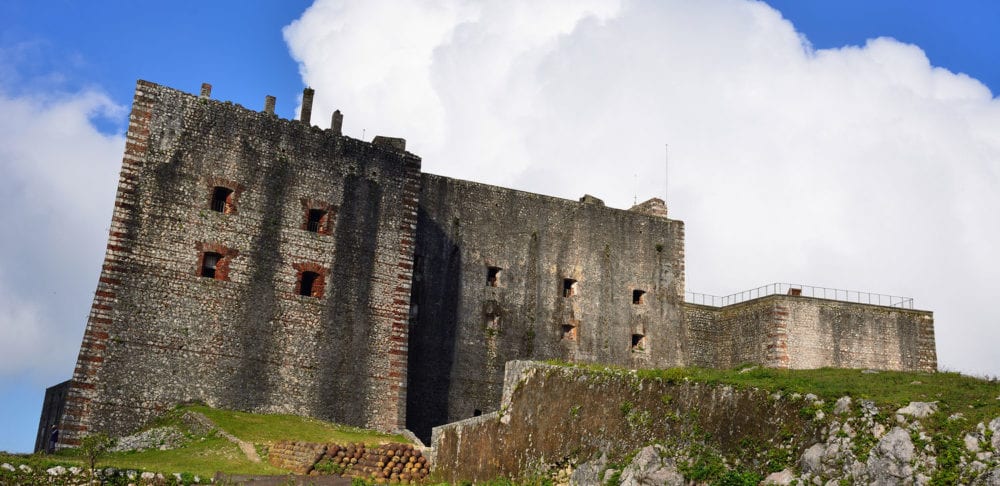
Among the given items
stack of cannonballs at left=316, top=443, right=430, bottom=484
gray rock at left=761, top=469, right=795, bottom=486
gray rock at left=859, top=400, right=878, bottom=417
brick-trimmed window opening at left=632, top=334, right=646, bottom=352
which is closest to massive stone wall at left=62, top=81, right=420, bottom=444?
stack of cannonballs at left=316, top=443, right=430, bottom=484

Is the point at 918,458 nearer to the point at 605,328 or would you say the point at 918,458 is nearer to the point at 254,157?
the point at 254,157

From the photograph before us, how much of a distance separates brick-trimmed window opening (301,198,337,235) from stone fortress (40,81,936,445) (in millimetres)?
60

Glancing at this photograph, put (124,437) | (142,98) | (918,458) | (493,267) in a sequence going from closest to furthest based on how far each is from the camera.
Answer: (918,458) < (124,437) < (142,98) < (493,267)

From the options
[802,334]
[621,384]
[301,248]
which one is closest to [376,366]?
[301,248]

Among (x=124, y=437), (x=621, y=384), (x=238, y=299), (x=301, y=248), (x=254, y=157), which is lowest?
(x=124, y=437)

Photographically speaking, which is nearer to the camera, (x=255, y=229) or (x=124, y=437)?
(x=124, y=437)

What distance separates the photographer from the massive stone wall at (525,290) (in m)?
32.9

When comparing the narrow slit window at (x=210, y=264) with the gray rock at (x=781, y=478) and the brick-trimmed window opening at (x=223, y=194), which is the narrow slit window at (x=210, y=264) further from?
the gray rock at (x=781, y=478)

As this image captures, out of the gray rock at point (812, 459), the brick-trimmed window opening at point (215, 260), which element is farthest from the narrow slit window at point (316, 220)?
the gray rock at point (812, 459)

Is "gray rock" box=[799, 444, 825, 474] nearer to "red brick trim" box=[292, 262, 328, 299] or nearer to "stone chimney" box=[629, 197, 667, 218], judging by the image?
"red brick trim" box=[292, 262, 328, 299]

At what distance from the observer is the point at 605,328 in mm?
36156

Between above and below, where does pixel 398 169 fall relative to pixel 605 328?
above

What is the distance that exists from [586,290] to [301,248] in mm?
12359

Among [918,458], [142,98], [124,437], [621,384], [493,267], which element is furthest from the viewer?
[493,267]
